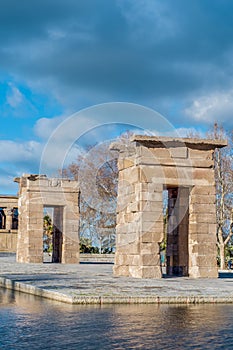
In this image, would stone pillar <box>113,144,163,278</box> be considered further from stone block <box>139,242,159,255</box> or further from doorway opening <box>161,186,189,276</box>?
doorway opening <box>161,186,189,276</box>

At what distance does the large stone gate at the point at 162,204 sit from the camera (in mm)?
15805

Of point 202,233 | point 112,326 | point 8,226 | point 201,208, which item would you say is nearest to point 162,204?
point 201,208

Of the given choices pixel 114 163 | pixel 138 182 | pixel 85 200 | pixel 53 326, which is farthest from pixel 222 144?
pixel 85 200

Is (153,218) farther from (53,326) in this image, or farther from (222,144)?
(53,326)

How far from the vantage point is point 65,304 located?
933cm

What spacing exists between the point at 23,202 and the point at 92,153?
38.6 ft

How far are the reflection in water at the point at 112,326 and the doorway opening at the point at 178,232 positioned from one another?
767 centimetres

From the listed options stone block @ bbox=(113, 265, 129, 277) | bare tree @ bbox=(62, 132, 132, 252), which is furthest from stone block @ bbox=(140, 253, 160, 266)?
bare tree @ bbox=(62, 132, 132, 252)

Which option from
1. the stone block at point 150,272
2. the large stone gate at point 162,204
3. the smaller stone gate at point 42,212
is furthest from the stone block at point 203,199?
the smaller stone gate at point 42,212

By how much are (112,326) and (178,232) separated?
10.4 metres

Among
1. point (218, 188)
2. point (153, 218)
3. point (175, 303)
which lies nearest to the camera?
point (175, 303)

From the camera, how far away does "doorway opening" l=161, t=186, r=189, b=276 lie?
56.5 ft

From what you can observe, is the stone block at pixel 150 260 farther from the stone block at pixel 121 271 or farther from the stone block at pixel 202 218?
the stone block at pixel 202 218

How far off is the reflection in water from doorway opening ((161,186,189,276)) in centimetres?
767
